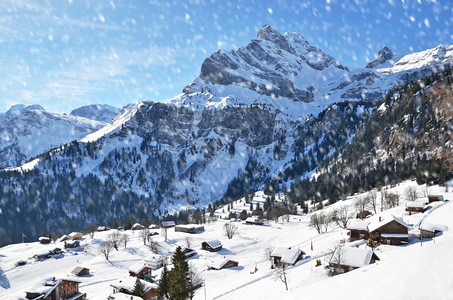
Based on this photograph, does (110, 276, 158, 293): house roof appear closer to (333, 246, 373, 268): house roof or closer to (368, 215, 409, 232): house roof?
(333, 246, 373, 268): house roof

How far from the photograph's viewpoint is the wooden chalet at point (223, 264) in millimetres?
75606

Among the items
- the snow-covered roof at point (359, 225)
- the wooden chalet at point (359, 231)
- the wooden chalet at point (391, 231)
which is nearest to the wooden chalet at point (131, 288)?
the wooden chalet at point (359, 231)

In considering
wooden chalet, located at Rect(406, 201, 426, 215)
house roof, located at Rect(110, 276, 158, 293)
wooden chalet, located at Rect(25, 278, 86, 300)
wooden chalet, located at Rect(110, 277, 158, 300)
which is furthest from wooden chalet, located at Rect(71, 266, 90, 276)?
wooden chalet, located at Rect(406, 201, 426, 215)

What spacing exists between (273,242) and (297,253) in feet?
113

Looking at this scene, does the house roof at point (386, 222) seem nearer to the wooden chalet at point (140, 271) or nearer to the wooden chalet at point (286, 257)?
the wooden chalet at point (286, 257)

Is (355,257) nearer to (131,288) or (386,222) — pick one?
(386,222)

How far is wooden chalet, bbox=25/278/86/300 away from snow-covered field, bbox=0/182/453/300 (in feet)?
12.3

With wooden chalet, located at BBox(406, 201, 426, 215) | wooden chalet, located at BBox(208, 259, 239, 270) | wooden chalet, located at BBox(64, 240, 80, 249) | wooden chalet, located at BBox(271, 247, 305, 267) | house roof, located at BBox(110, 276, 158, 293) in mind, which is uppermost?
wooden chalet, located at BBox(406, 201, 426, 215)

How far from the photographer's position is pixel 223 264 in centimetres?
7594

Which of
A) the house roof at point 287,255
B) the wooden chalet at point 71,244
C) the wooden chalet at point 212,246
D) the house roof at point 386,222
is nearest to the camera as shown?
the house roof at point 386,222

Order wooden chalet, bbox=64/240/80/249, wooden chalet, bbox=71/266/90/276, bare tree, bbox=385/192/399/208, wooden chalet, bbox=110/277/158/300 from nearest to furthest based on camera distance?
wooden chalet, bbox=110/277/158/300 < wooden chalet, bbox=71/266/90/276 < bare tree, bbox=385/192/399/208 < wooden chalet, bbox=64/240/80/249

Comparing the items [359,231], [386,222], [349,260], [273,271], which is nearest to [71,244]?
[273,271]

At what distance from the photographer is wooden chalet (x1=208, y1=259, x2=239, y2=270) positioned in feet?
248

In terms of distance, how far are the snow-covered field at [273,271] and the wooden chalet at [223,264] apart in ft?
4.45
